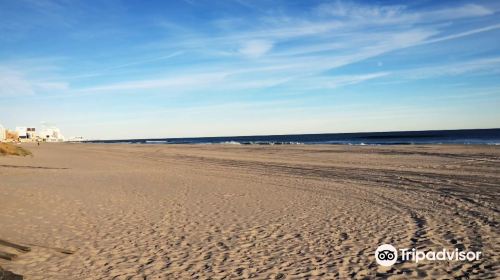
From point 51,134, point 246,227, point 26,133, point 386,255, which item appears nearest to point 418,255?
point 386,255

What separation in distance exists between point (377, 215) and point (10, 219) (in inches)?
405

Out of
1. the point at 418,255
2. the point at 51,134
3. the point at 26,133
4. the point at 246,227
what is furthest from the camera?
the point at 51,134

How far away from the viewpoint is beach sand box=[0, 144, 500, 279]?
697cm

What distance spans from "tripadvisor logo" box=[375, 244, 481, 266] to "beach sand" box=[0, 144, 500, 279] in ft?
0.66

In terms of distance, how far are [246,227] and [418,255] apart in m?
4.17

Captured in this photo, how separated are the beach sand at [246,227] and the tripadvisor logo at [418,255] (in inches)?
7.9

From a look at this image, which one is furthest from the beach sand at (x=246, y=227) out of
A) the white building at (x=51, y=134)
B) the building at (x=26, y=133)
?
the white building at (x=51, y=134)

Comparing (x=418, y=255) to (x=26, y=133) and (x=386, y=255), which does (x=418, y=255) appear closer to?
(x=386, y=255)

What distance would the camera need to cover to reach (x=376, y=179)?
18.5 meters

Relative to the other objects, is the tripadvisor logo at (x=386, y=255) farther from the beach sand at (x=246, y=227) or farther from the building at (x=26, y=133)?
the building at (x=26, y=133)

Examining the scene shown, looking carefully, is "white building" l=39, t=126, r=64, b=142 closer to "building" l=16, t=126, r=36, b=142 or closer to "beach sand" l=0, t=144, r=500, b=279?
"building" l=16, t=126, r=36, b=142

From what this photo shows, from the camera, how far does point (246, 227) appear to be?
995 cm

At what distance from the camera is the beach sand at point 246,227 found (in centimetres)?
697

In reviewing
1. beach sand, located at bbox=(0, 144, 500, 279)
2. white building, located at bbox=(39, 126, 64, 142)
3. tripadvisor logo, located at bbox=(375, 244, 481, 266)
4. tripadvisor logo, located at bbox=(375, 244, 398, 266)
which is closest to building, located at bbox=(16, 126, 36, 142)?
white building, located at bbox=(39, 126, 64, 142)
